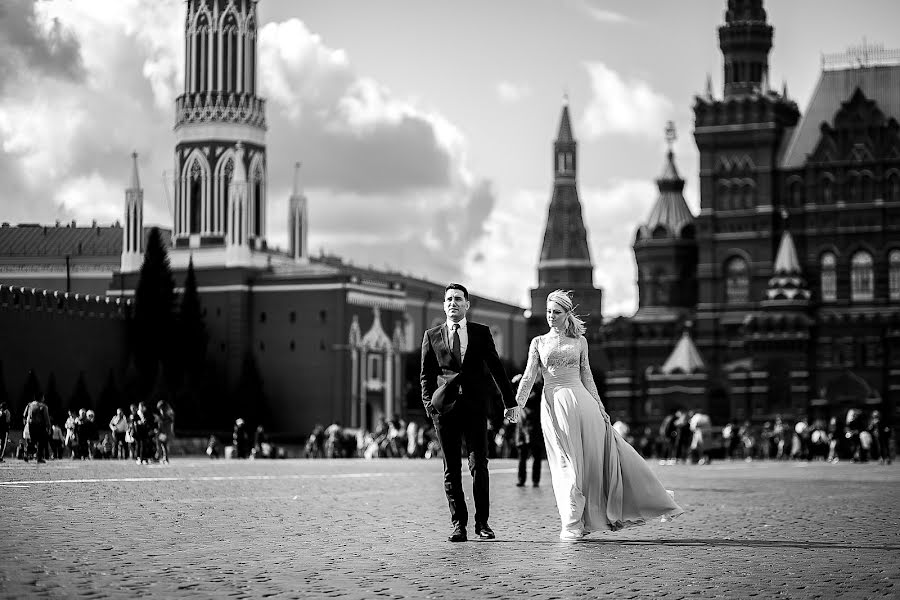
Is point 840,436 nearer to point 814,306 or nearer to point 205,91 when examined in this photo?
point 814,306

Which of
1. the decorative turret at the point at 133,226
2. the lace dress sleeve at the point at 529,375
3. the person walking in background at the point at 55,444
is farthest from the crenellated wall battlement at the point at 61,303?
the lace dress sleeve at the point at 529,375

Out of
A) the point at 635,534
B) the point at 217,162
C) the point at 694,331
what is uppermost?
the point at 217,162

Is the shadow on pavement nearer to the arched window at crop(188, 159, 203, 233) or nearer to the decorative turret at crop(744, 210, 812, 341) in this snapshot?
the decorative turret at crop(744, 210, 812, 341)

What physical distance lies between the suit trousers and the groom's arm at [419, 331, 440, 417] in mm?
177

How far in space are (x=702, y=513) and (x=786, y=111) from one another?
8589 cm

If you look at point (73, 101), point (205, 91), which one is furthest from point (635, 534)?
point (205, 91)

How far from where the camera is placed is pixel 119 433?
1763 inches

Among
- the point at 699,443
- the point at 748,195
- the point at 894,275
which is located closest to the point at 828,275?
the point at 894,275

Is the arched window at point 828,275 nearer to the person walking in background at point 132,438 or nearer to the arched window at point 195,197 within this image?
the arched window at point 195,197

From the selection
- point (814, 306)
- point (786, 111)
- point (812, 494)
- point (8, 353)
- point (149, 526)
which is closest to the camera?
point (149, 526)

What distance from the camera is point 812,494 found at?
79.7 feet

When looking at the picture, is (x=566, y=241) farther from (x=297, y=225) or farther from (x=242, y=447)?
(x=242, y=447)

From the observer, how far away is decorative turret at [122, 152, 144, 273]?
10050 centimetres

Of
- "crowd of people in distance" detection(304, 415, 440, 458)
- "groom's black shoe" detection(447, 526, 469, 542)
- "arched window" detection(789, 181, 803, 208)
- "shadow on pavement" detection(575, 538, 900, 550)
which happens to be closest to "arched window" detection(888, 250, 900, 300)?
"arched window" detection(789, 181, 803, 208)
